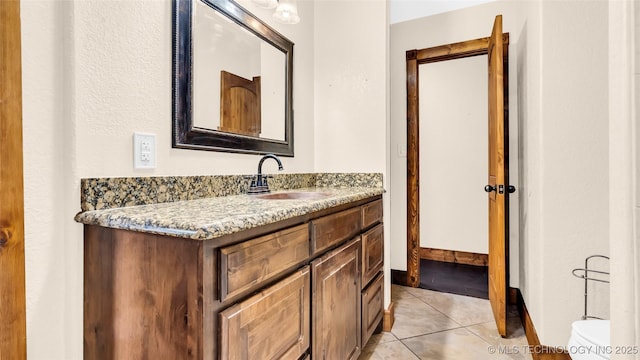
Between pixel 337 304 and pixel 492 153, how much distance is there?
1.56 m

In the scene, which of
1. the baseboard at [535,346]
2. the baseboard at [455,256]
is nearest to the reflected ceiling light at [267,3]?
the baseboard at [535,346]

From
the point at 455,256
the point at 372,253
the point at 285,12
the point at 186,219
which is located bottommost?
the point at 455,256

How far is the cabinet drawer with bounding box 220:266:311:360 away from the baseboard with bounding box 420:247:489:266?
2.79m

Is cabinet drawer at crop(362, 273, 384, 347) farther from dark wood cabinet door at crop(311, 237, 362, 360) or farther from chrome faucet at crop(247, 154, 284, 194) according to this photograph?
chrome faucet at crop(247, 154, 284, 194)

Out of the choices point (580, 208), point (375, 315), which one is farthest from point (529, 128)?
point (375, 315)

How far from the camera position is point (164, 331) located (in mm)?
746

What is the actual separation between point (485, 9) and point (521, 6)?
0.38 meters

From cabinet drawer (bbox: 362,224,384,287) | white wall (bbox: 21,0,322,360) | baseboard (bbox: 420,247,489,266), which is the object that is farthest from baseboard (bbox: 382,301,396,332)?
baseboard (bbox: 420,247,489,266)

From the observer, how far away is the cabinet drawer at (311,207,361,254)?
1.14 m

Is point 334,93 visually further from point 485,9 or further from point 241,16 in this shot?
point 485,9

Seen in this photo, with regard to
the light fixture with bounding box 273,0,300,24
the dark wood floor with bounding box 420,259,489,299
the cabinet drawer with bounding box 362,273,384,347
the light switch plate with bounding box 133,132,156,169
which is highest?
the light fixture with bounding box 273,0,300,24

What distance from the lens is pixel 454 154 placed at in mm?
3467

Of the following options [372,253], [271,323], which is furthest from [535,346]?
[271,323]

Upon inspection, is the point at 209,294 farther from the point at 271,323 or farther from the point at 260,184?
the point at 260,184
